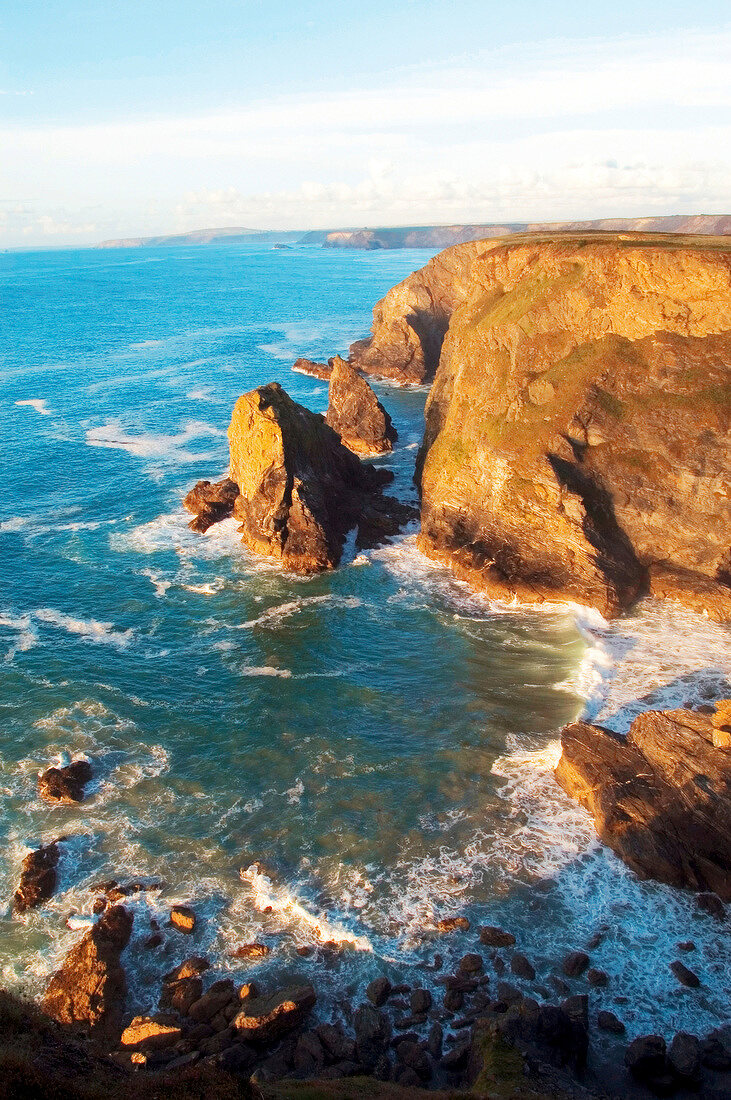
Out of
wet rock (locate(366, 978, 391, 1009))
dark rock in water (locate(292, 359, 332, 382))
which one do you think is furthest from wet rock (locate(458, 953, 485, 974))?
dark rock in water (locate(292, 359, 332, 382))

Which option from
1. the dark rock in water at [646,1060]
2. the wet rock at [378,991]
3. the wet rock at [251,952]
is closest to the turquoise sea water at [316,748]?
the wet rock at [251,952]

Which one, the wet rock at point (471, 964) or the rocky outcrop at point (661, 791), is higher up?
the rocky outcrop at point (661, 791)

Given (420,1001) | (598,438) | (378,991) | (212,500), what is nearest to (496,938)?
(420,1001)

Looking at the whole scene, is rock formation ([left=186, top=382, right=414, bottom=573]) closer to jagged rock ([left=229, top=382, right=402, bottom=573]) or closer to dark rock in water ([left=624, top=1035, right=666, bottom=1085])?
jagged rock ([left=229, top=382, right=402, bottom=573])

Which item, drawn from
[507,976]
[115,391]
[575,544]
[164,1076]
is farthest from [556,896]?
[115,391]

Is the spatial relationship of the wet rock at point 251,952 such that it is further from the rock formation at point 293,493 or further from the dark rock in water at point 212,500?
the dark rock in water at point 212,500

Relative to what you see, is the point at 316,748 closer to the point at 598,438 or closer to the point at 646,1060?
the point at 646,1060
